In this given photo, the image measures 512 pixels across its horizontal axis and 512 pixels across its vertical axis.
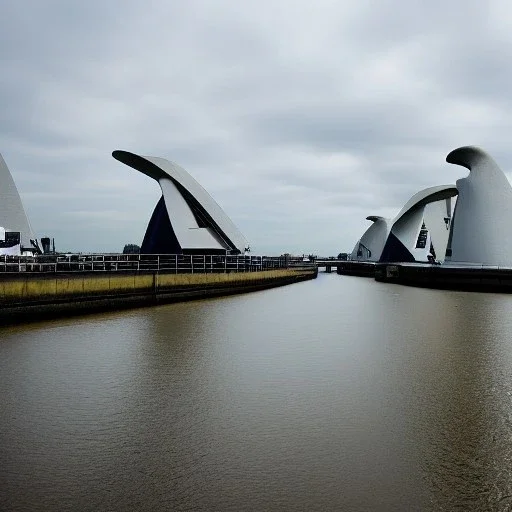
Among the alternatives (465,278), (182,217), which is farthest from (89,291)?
(465,278)

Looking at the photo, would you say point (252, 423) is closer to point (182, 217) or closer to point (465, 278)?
point (465, 278)

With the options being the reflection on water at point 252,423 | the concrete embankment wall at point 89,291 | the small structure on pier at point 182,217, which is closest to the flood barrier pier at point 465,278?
the small structure on pier at point 182,217

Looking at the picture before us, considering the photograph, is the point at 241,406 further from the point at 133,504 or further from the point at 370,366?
the point at 370,366

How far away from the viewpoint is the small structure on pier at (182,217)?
44.0 metres

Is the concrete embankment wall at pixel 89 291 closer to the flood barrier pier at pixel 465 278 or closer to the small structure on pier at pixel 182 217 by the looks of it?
the small structure on pier at pixel 182 217

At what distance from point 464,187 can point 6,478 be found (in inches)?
1730

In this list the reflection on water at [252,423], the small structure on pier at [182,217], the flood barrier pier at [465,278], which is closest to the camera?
the reflection on water at [252,423]

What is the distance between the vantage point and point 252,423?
6.58 metres

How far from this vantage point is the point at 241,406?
24.0 feet

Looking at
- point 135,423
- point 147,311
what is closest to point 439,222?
point 147,311

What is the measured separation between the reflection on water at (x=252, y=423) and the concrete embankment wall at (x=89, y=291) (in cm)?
260

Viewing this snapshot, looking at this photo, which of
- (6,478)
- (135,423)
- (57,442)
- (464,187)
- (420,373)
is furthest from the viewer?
(464,187)

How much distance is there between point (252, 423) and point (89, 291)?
14.0 m

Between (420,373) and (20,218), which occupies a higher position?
(20,218)
